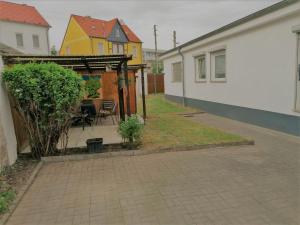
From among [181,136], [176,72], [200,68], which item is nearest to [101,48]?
[176,72]

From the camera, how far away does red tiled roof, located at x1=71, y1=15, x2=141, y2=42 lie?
26786 mm

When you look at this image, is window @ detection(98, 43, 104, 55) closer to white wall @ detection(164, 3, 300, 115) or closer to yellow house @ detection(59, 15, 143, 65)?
yellow house @ detection(59, 15, 143, 65)

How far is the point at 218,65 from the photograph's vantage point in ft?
35.4

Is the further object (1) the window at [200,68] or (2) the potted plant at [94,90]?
(1) the window at [200,68]

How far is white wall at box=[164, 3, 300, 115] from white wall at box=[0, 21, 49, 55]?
2292cm

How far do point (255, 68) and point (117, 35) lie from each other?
22.6 metres

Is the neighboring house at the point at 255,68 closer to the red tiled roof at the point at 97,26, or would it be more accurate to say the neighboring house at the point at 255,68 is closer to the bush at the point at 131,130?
the bush at the point at 131,130

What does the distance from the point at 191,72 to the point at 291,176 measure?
9650 mm

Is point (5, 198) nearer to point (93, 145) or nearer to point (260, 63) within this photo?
point (93, 145)

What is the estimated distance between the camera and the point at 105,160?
5.49 m

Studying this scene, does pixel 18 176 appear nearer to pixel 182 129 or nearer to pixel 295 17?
pixel 182 129

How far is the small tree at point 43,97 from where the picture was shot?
5.14 metres

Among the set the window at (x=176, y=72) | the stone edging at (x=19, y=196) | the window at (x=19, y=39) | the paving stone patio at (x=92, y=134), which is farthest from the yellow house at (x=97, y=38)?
the stone edging at (x=19, y=196)

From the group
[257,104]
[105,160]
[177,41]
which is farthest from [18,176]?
[177,41]
